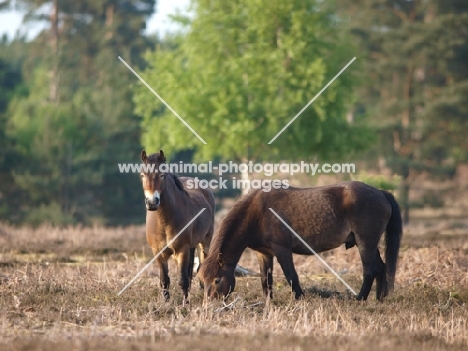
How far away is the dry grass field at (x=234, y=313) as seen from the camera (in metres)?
8.19

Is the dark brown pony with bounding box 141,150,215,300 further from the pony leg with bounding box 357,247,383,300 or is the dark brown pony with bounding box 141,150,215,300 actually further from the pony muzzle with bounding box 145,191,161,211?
the pony leg with bounding box 357,247,383,300

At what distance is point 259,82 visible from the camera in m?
30.3

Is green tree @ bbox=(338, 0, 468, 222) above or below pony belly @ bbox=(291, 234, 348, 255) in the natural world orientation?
above

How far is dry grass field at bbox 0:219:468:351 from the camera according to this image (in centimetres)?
819

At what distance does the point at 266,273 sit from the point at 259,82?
62.0 feet

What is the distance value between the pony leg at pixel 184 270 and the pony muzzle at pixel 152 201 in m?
1.22

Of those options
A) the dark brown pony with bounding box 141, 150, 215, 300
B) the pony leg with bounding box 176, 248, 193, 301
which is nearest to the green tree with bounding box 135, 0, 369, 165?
the dark brown pony with bounding box 141, 150, 215, 300

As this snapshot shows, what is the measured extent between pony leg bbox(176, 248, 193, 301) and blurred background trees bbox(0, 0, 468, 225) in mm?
16855

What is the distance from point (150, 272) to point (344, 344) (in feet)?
24.3

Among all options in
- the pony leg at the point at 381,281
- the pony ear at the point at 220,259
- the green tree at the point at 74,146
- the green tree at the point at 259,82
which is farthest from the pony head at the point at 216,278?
the green tree at the point at 74,146

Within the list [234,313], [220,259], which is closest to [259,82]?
[220,259]

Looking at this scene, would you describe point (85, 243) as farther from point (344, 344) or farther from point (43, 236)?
point (344, 344)

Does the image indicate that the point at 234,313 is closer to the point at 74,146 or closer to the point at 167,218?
the point at 167,218

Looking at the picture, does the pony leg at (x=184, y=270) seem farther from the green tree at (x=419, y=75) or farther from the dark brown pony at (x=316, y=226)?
the green tree at (x=419, y=75)
